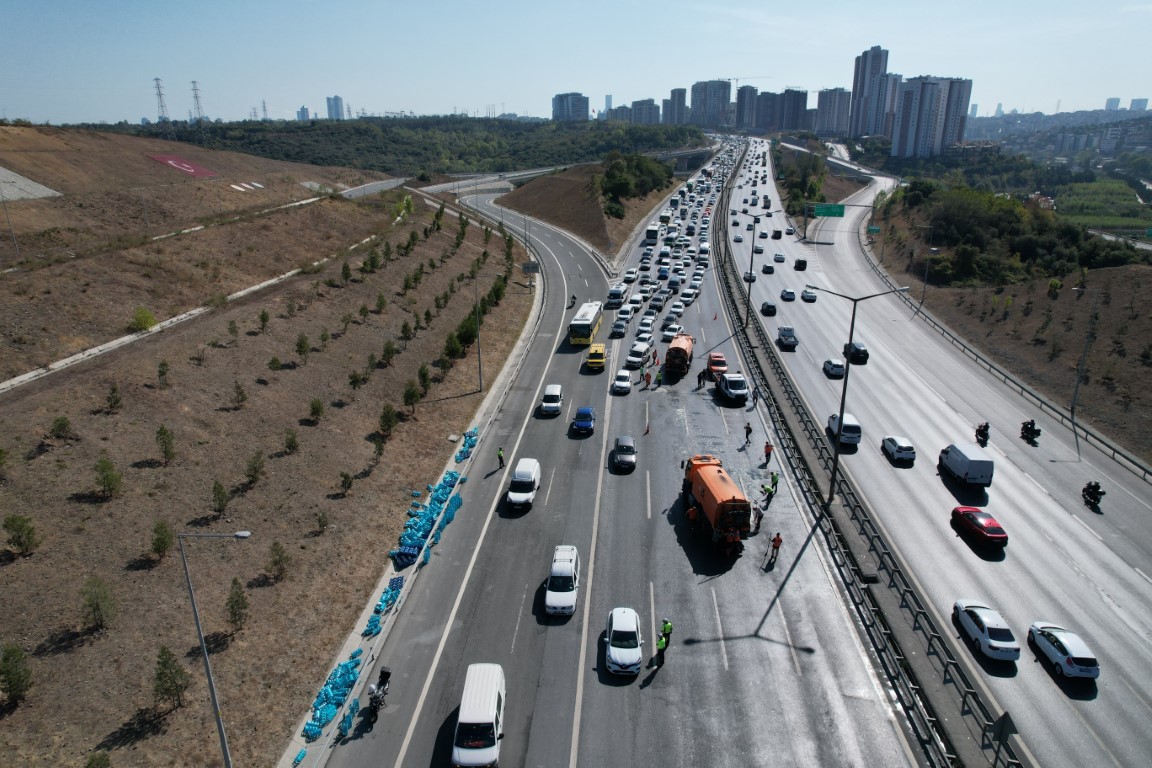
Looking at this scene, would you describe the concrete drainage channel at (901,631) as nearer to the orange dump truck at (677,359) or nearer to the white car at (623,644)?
the white car at (623,644)

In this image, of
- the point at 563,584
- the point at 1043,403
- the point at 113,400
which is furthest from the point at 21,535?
the point at 1043,403

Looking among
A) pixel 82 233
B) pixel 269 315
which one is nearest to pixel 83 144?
pixel 82 233

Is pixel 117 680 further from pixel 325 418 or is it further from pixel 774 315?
pixel 774 315

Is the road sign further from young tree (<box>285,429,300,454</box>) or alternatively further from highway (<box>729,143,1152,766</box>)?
young tree (<box>285,429,300,454</box>)

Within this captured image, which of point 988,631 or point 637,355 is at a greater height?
point 637,355

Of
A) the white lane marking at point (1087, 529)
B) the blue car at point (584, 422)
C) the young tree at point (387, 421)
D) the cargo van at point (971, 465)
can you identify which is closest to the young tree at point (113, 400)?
the young tree at point (387, 421)

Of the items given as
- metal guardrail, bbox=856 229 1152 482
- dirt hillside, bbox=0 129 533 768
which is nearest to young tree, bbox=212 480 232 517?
dirt hillside, bbox=0 129 533 768

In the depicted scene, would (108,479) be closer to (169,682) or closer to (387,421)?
(169,682)
